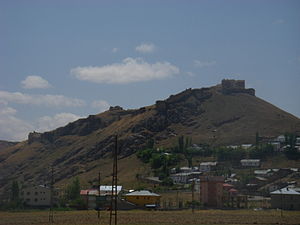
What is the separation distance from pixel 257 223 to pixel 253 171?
346ft

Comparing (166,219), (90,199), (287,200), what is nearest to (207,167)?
(90,199)

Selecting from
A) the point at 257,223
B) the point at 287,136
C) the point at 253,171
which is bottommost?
the point at 257,223

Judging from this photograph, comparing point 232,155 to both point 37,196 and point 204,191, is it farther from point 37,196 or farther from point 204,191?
point 37,196

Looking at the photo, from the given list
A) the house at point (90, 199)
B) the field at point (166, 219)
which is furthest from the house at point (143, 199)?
the field at point (166, 219)

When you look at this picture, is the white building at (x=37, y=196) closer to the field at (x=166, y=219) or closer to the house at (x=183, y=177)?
the field at (x=166, y=219)

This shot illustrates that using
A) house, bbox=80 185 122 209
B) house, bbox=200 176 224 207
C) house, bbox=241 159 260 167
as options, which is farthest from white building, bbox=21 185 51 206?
house, bbox=241 159 260 167

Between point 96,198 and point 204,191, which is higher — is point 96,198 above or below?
below

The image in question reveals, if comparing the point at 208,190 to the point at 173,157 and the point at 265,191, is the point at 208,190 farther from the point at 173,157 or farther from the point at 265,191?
the point at 173,157

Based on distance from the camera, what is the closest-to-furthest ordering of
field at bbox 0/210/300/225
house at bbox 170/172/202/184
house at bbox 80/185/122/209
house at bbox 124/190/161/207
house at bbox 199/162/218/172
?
field at bbox 0/210/300/225
house at bbox 80/185/122/209
house at bbox 124/190/161/207
house at bbox 170/172/202/184
house at bbox 199/162/218/172

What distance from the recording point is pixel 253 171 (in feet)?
537

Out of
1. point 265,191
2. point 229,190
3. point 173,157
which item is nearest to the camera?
point 229,190

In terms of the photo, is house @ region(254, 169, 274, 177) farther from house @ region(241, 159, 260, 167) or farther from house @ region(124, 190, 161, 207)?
house @ region(124, 190, 161, 207)

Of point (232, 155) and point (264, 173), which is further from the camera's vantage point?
point (232, 155)

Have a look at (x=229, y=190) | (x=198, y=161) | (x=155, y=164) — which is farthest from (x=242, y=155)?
(x=229, y=190)
